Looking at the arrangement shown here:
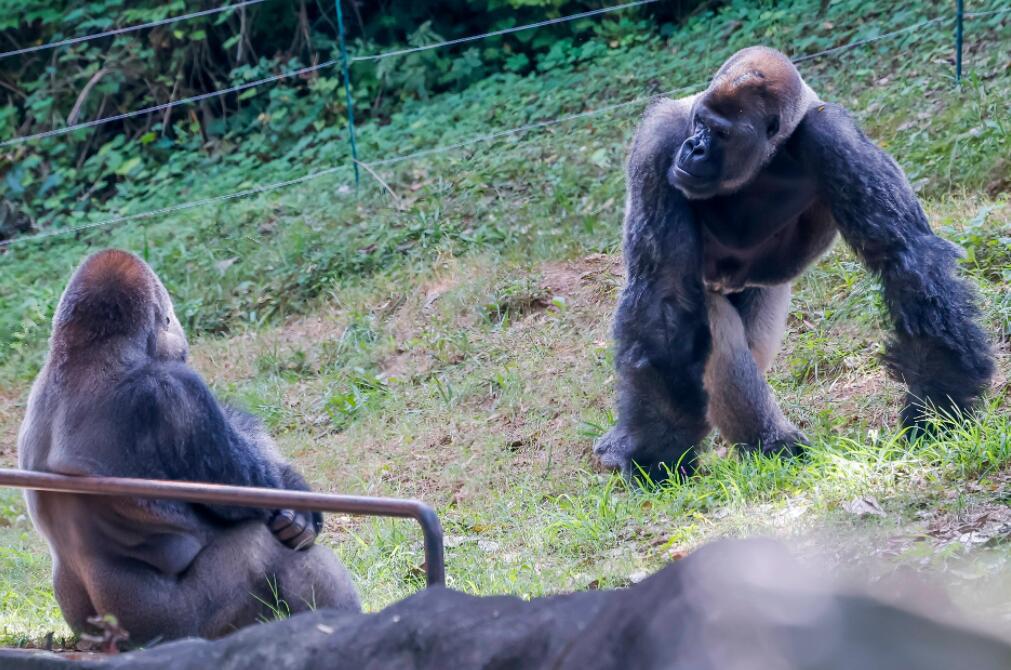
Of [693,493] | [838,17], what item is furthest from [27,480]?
[838,17]

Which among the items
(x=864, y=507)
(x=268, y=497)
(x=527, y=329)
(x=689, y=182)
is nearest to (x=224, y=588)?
(x=268, y=497)

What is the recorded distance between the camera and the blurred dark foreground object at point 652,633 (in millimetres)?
1664

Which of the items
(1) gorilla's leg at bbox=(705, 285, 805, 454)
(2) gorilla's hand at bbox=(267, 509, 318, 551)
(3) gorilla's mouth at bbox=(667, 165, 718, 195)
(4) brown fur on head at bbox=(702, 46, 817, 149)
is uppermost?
(4) brown fur on head at bbox=(702, 46, 817, 149)

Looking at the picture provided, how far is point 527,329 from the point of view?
263 inches

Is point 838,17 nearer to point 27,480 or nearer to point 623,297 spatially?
point 623,297

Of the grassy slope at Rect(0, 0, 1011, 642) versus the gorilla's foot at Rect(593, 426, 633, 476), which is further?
the gorilla's foot at Rect(593, 426, 633, 476)

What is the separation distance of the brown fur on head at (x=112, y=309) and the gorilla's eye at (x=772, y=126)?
2.20m

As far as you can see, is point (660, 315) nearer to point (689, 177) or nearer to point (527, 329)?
point (689, 177)

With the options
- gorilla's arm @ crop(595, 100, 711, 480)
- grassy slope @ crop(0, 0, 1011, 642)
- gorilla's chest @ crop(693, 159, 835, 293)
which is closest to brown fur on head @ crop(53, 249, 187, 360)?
grassy slope @ crop(0, 0, 1011, 642)

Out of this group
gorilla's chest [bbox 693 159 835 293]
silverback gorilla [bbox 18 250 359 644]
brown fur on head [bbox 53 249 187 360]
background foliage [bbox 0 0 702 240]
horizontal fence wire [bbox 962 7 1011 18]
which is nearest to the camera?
silverback gorilla [bbox 18 250 359 644]

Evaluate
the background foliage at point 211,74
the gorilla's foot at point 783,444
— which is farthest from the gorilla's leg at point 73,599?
the background foliage at point 211,74

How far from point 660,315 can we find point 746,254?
545mm

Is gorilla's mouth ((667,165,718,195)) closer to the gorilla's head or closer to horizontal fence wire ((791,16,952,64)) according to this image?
the gorilla's head

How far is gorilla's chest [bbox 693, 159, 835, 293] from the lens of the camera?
458cm
